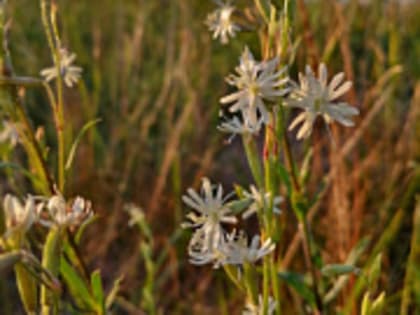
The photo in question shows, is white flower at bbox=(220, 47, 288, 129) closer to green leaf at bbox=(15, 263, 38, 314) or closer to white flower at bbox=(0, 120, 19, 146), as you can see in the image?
green leaf at bbox=(15, 263, 38, 314)

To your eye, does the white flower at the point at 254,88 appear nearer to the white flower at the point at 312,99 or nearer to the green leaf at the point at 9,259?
the white flower at the point at 312,99

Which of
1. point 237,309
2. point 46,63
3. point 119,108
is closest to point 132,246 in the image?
point 237,309

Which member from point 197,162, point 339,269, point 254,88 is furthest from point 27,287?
point 197,162

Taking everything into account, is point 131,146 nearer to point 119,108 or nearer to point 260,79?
point 119,108

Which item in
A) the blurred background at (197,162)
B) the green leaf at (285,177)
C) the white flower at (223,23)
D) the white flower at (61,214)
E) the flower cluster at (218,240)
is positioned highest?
the white flower at (223,23)

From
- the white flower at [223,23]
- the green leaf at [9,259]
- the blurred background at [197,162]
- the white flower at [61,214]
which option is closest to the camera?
the green leaf at [9,259]

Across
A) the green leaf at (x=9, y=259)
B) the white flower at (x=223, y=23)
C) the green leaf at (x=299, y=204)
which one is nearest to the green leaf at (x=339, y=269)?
the green leaf at (x=299, y=204)
